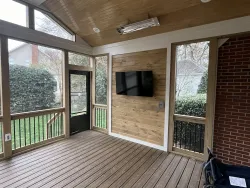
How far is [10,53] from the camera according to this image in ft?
9.49

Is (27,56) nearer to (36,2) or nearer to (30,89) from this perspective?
(30,89)

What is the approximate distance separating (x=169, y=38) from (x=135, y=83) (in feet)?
4.14

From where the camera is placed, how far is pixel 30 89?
3.22 meters

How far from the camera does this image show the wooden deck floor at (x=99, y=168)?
2.21m

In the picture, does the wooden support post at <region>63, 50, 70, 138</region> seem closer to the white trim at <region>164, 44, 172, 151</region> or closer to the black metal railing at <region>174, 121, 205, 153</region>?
the white trim at <region>164, 44, 172, 151</region>

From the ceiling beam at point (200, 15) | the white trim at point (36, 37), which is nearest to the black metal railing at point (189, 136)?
the ceiling beam at point (200, 15)

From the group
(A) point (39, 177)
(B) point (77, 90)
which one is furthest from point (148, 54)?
(A) point (39, 177)

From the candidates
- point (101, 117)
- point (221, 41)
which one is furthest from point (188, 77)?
point (101, 117)

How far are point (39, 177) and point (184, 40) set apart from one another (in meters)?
3.60

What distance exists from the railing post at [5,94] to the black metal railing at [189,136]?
345cm

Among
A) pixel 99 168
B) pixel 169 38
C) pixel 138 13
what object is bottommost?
pixel 99 168

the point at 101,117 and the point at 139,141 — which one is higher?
the point at 101,117

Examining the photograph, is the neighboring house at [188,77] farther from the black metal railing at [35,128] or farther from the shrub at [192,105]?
the black metal railing at [35,128]

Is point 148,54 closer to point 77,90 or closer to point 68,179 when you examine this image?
point 77,90
